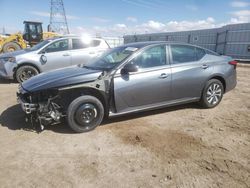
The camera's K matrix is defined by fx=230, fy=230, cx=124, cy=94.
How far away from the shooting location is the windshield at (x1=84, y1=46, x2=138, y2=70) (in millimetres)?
4496

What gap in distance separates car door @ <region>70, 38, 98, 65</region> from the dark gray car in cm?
371

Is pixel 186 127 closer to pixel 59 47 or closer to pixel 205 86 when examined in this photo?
pixel 205 86

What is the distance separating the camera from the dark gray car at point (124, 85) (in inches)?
159

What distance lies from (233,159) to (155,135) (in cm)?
130

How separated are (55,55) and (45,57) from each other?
13.9 inches

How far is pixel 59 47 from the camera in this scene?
847 cm

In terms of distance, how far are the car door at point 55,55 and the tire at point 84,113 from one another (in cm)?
471

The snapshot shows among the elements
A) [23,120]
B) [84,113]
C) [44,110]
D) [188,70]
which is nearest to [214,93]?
[188,70]

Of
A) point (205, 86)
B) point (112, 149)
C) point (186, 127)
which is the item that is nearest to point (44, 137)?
point (112, 149)

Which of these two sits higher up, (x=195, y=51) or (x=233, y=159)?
(x=195, y=51)

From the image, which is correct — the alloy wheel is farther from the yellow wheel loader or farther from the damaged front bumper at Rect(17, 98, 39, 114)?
the yellow wheel loader

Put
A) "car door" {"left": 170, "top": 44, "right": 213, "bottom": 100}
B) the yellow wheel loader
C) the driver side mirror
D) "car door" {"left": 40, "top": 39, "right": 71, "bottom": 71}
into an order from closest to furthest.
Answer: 1. the driver side mirror
2. "car door" {"left": 170, "top": 44, "right": 213, "bottom": 100}
3. "car door" {"left": 40, "top": 39, "right": 71, "bottom": 71}
4. the yellow wheel loader

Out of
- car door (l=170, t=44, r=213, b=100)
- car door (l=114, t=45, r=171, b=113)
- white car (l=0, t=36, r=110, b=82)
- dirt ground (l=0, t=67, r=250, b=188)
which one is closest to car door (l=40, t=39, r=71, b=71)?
white car (l=0, t=36, r=110, b=82)

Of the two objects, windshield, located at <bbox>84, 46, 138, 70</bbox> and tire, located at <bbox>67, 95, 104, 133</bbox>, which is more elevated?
windshield, located at <bbox>84, 46, 138, 70</bbox>
